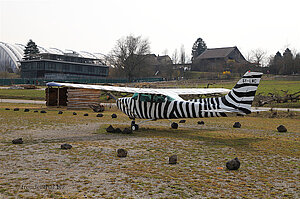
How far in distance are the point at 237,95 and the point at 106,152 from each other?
21.9 feet

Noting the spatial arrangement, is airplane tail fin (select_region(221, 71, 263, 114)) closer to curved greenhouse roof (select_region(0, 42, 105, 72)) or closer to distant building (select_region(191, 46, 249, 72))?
distant building (select_region(191, 46, 249, 72))

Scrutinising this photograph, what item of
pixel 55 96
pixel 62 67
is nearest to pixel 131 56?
pixel 62 67

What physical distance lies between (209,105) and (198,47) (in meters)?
162

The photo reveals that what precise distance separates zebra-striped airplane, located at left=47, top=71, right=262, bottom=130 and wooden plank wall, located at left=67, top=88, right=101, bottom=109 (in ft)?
51.7

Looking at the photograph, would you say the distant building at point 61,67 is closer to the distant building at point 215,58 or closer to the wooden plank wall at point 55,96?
the distant building at point 215,58

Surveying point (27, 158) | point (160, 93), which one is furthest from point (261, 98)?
point (27, 158)

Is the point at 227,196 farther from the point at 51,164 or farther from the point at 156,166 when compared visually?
the point at 51,164

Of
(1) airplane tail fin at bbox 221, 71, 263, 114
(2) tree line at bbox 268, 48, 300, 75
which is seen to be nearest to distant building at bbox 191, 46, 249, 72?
(2) tree line at bbox 268, 48, 300, 75

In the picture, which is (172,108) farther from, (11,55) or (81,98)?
(11,55)

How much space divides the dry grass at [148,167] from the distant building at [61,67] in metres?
95.2

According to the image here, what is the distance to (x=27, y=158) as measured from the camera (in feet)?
32.2

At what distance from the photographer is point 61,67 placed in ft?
367

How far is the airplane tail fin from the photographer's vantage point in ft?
44.3

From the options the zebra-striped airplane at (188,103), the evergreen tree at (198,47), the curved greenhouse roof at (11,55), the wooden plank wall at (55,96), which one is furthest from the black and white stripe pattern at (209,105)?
the evergreen tree at (198,47)
